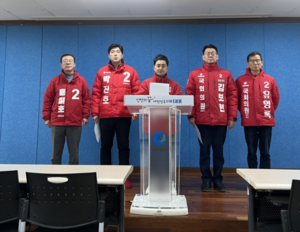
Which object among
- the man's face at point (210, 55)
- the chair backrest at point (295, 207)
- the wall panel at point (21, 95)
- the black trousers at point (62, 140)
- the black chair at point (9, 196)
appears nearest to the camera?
the chair backrest at point (295, 207)

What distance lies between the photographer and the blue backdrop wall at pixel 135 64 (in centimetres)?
385

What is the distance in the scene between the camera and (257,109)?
9.29 feet

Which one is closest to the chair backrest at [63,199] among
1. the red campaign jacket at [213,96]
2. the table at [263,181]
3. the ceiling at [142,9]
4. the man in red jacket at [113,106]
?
the table at [263,181]

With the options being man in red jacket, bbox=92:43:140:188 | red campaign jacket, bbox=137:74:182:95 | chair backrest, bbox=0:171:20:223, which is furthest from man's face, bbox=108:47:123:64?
chair backrest, bbox=0:171:20:223

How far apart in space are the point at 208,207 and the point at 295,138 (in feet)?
8.65

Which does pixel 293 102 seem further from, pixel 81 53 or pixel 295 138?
pixel 81 53

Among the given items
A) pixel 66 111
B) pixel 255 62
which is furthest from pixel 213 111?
pixel 66 111

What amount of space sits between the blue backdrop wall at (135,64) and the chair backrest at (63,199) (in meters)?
2.75

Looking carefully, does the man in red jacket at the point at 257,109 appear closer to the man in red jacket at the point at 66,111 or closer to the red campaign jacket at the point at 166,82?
the red campaign jacket at the point at 166,82

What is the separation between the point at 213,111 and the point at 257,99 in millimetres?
659

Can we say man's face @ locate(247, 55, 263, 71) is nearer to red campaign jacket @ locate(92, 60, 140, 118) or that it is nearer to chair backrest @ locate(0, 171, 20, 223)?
red campaign jacket @ locate(92, 60, 140, 118)

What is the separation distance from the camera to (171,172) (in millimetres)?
1756

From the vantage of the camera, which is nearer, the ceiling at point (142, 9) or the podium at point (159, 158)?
the podium at point (159, 158)

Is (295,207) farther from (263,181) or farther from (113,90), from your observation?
(113,90)
